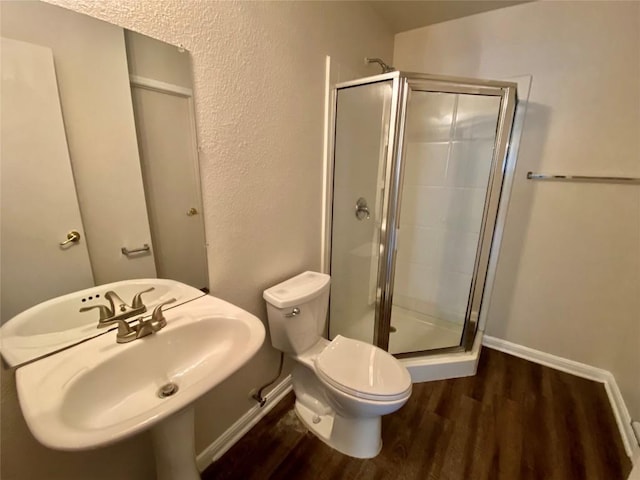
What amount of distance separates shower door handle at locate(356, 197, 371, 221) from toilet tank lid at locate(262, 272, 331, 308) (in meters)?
0.53

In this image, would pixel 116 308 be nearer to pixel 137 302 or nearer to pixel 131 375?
pixel 137 302

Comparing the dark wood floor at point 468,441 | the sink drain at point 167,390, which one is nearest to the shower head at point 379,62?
the sink drain at point 167,390

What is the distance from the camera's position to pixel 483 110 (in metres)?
1.78

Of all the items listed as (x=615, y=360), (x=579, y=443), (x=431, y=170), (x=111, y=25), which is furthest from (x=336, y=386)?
(x=615, y=360)

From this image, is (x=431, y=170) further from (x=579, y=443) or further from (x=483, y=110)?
(x=579, y=443)

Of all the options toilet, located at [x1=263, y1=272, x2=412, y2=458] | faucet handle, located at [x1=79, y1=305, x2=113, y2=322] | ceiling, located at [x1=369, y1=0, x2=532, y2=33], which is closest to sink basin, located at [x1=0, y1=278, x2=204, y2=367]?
faucet handle, located at [x1=79, y1=305, x2=113, y2=322]

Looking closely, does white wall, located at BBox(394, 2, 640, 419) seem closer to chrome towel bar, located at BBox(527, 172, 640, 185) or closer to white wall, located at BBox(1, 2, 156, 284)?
chrome towel bar, located at BBox(527, 172, 640, 185)

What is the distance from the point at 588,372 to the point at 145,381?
2.51m

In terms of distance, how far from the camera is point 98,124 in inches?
32.9

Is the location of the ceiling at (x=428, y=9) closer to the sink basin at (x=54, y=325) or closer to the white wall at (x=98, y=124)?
the white wall at (x=98, y=124)

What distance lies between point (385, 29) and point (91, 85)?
6.21 feet

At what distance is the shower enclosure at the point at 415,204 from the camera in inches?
61.3

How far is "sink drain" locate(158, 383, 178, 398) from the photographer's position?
2.87 ft

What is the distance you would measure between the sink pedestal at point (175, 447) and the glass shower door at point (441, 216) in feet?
4.22
